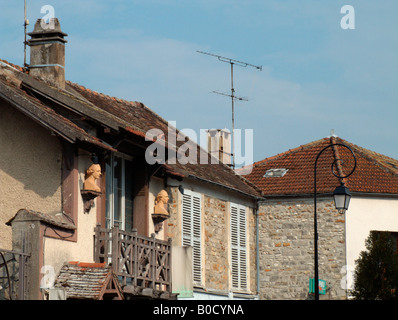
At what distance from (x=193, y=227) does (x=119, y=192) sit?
424 centimetres

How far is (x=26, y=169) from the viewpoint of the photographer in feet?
51.5

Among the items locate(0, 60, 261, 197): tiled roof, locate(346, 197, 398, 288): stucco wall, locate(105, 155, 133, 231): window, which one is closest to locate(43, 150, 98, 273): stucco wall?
locate(0, 60, 261, 197): tiled roof

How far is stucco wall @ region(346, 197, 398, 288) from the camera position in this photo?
90.4ft

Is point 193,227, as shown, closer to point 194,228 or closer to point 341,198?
point 194,228

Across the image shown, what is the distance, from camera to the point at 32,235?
1405cm

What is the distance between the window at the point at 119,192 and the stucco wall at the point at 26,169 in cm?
198

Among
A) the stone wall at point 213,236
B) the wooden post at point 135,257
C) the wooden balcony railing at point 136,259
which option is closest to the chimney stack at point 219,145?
the stone wall at point 213,236

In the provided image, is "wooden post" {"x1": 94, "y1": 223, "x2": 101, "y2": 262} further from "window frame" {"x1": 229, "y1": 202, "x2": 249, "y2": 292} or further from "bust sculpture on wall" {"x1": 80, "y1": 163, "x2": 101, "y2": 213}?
"window frame" {"x1": 229, "y1": 202, "x2": 249, "y2": 292}

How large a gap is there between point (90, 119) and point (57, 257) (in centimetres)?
270

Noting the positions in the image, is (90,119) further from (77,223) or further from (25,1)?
(25,1)

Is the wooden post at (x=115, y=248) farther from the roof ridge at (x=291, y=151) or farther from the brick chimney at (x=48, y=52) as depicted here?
the roof ridge at (x=291, y=151)
